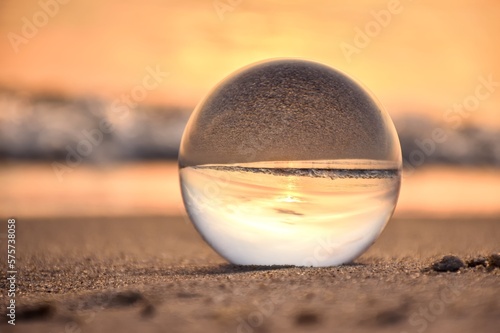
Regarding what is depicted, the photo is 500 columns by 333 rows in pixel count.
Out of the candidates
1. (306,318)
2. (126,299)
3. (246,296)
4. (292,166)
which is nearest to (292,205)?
(292,166)

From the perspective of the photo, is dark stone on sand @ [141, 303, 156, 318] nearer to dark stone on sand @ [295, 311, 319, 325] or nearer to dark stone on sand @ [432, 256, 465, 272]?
dark stone on sand @ [295, 311, 319, 325]

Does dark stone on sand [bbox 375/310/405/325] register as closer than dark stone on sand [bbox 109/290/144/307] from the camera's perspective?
Yes

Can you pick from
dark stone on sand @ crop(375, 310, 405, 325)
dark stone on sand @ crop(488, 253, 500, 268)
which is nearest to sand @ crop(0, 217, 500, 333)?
dark stone on sand @ crop(375, 310, 405, 325)

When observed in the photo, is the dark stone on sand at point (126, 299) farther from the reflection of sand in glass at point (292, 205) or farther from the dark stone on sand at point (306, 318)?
the reflection of sand in glass at point (292, 205)

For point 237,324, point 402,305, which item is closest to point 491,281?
point 402,305

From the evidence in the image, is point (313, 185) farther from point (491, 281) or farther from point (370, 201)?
point (491, 281)

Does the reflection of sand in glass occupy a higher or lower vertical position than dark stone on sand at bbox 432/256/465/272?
higher

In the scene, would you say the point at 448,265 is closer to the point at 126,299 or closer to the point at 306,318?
the point at 306,318
